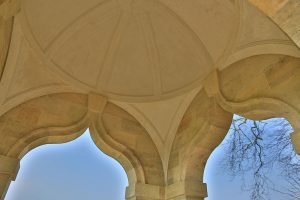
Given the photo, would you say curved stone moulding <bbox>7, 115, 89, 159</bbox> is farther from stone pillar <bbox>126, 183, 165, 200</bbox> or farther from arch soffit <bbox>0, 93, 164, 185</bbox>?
stone pillar <bbox>126, 183, 165, 200</bbox>

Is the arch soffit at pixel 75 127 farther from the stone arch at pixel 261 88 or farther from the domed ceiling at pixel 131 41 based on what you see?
the stone arch at pixel 261 88

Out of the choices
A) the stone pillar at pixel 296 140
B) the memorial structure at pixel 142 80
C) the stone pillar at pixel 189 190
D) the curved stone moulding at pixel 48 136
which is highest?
the memorial structure at pixel 142 80

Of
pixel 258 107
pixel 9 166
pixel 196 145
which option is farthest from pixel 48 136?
pixel 258 107

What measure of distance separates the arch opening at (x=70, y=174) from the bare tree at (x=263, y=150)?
355 centimetres

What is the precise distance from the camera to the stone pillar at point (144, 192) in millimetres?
6102

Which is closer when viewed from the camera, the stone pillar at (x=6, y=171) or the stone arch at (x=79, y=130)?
the stone pillar at (x=6, y=171)

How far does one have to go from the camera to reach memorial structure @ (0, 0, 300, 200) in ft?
17.0

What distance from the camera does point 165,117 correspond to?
690 centimetres

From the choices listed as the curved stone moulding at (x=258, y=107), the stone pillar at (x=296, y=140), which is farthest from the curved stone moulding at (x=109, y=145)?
the stone pillar at (x=296, y=140)

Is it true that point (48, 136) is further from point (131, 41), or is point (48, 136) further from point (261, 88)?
point (261, 88)

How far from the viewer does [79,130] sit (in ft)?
20.5

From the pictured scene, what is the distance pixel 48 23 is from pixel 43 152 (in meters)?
4.97

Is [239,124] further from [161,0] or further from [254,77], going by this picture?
[161,0]

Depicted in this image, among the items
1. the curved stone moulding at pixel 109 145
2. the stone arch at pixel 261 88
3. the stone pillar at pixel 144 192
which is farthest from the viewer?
the curved stone moulding at pixel 109 145
